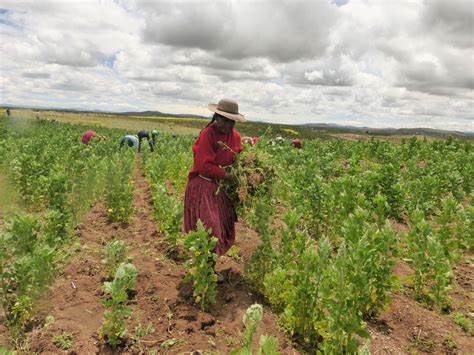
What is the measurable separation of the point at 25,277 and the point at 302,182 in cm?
633

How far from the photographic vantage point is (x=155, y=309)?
4258mm

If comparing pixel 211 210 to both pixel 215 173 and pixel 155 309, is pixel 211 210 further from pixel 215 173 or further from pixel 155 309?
pixel 155 309

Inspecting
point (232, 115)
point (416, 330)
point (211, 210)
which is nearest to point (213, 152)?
point (232, 115)

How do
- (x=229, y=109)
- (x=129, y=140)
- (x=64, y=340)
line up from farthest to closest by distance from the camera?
1. (x=129, y=140)
2. (x=229, y=109)
3. (x=64, y=340)

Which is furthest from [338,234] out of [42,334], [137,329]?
[42,334]

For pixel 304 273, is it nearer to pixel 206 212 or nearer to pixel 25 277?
pixel 206 212

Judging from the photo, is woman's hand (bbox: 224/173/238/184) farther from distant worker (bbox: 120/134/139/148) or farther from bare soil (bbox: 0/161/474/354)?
distant worker (bbox: 120/134/139/148)

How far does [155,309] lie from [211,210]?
1237 millimetres

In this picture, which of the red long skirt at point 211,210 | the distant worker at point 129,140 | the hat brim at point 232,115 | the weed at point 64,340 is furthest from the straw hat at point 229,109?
the distant worker at point 129,140

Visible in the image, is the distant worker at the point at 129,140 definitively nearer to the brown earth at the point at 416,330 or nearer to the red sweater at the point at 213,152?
the red sweater at the point at 213,152

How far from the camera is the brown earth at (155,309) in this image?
358 centimetres

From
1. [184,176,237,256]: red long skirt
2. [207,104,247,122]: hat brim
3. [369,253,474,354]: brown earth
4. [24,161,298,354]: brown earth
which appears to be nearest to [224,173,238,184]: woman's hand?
[184,176,237,256]: red long skirt

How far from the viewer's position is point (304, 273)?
358cm

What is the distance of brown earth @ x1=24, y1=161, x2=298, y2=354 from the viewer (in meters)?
3.58
